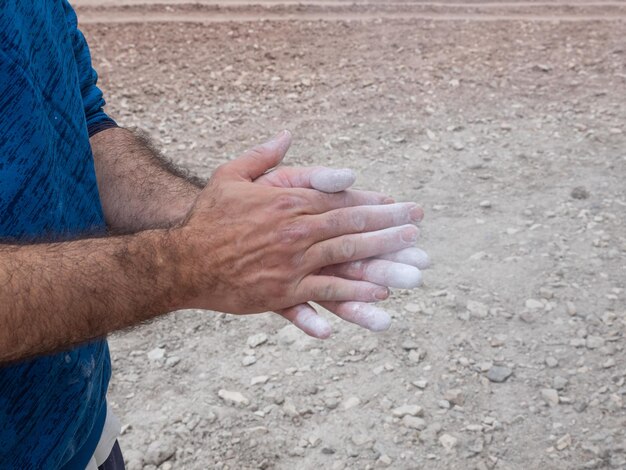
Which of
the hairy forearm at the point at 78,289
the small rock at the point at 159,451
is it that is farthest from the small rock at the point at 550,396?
the hairy forearm at the point at 78,289

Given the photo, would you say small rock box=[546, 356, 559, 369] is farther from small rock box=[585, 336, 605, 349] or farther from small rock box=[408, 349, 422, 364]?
small rock box=[408, 349, 422, 364]

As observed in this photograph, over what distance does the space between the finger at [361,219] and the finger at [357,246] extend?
20mm

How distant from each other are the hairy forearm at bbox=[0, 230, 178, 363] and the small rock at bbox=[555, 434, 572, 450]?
1.97m

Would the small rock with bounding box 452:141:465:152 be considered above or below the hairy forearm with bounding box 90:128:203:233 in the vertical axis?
below

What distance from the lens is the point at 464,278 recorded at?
383cm

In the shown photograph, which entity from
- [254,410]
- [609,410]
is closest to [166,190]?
[254,410]

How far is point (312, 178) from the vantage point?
1647mm

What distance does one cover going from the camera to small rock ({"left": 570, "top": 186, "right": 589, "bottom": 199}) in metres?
4.50

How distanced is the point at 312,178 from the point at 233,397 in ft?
5.76

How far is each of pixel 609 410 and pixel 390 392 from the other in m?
0.87

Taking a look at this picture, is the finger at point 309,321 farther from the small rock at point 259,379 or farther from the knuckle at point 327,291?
the small rock at point 259,379

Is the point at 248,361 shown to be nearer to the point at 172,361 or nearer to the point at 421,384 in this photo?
the point at 172,361

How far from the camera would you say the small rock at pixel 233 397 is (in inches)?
124

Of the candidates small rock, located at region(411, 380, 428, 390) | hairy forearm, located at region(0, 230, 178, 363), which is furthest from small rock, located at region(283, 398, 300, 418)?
hairy forearm, located at region(0, 230, 178, 363)
